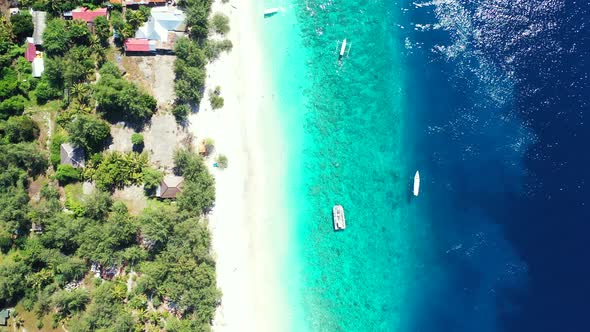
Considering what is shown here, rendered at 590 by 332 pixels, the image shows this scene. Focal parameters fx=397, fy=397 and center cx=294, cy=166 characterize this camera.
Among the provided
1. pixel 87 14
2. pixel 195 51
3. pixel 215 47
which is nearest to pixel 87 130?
pixel 87 14

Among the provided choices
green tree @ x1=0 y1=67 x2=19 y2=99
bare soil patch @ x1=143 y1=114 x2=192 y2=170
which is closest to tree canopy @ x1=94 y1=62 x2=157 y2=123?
bare soil patch @ x1=143 y1=114 x2=192 y2=170

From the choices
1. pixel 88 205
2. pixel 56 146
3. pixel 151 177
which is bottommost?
pixel 88 205

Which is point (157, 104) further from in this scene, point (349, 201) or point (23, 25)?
point (349, 201)

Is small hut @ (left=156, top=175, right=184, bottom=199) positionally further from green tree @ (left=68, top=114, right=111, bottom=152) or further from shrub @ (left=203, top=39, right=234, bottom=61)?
shrub @ (left=203, top=39, right=234, bottom=61)

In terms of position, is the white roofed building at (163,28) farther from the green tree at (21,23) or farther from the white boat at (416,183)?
the white boat at (416,183)

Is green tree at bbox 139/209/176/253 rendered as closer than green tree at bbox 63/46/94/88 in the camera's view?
Yes

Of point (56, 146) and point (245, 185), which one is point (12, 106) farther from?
point (245, 185)
